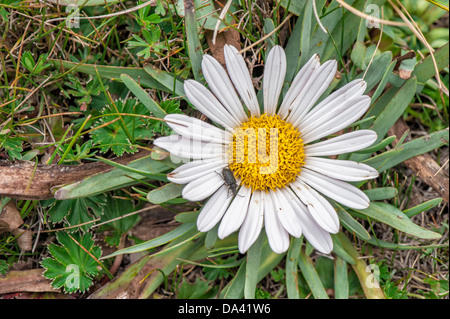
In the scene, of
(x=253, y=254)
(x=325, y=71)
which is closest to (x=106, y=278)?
(x=253, y=254)

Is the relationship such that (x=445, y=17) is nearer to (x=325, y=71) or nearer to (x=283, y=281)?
(x=325, y=71)

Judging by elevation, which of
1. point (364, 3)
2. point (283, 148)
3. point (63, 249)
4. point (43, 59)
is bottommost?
point (63, 249)

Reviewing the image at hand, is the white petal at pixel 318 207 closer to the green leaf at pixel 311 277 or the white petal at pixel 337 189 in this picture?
the white petal at pixel 337 189

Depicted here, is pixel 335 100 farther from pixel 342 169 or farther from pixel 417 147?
pixel 417 147

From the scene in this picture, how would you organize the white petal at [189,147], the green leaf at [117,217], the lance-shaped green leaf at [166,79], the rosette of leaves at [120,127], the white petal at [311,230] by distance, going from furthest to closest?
the green leaf at [117,217] → the rosette of leaves at [120,127] → the lance-shaped green leaf at [166,79] → the white petal at [311,230] → the white petal at [189,147]

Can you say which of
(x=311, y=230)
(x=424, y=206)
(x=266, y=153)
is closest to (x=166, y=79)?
(x=266, y=153)

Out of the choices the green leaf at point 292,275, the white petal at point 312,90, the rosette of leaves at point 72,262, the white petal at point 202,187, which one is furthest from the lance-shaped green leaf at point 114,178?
the green leaf at point 292,275

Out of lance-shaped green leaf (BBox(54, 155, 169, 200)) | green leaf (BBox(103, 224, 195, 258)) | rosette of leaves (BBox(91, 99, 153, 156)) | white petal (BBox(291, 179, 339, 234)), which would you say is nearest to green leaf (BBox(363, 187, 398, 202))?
white petal (BBox(291, 179, 339, 234))
